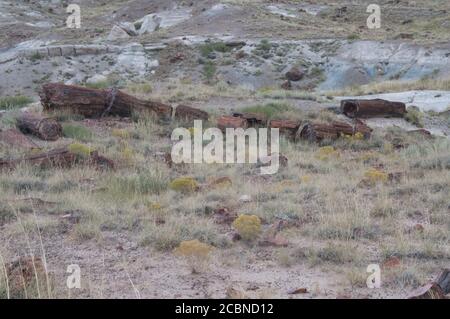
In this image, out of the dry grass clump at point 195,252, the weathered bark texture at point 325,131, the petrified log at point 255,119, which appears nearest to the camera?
the dry grass clump at point 195,252

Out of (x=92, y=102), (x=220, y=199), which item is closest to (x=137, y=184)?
(x=220, y=199)

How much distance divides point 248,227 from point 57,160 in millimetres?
3824

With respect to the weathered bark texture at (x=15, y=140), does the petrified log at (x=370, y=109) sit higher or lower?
lower

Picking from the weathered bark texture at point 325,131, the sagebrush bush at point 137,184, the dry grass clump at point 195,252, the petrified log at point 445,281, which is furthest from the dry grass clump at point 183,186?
the weathered bark texture at point 325,131

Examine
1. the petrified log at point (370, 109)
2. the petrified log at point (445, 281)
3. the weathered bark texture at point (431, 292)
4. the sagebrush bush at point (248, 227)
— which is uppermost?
the weathered bark texture at point (431, 292)

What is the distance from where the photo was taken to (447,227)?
→ 5.57 meters

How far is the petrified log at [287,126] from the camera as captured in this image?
459 inches

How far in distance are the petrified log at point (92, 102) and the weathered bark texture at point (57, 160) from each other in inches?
145

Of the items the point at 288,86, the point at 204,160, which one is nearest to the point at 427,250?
the point at 204,160

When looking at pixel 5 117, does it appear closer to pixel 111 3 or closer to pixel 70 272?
pixel 70 272

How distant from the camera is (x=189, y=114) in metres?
12.7

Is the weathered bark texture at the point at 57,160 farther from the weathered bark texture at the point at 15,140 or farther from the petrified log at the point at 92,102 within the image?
the petrified log at the point at 92,102

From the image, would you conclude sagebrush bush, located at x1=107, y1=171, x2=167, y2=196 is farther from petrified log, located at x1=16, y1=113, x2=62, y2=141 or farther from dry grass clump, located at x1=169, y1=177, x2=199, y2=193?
petrified log, located at x1=16, y1=113, x2=62, y2=141

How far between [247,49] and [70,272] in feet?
87.5
